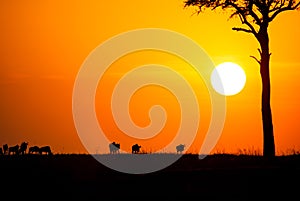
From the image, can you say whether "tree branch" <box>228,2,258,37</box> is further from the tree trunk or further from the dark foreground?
the dark foreground

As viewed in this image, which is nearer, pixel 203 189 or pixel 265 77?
pixel 203 189

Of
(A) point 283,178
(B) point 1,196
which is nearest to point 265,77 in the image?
(A) point 283,178

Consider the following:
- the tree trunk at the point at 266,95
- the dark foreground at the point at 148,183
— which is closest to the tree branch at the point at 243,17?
the tree trunk at the point at 266,95

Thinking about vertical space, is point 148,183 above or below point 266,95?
below

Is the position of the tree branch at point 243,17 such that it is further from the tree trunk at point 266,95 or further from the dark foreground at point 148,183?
the dark foreground at point 148,183

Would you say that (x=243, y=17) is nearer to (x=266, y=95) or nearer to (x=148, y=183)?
(x=266, y=95)

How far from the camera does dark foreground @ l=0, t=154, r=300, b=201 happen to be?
2533cm

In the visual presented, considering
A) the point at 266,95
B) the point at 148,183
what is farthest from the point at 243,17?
the point at 148,183

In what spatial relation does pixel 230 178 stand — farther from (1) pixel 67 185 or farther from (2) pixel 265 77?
(2) pixel 265 77

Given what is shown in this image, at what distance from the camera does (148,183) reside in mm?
26438

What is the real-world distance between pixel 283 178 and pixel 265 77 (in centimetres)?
1632

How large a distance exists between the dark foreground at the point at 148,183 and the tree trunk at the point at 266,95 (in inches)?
Result: 513

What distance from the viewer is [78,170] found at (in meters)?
29.7

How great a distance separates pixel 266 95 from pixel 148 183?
18.5 meters
